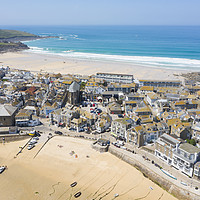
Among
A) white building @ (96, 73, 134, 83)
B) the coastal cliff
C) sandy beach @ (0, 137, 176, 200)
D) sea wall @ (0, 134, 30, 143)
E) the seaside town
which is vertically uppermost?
the coastal cliff

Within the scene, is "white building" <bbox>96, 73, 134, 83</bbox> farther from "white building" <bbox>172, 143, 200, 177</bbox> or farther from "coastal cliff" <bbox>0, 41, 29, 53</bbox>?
"coastal cliff" <bbox>0, 41, 29, 53</bbox>

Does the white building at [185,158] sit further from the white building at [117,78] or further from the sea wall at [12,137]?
the white building at [117,78]

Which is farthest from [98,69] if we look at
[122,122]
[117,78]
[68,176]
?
[68,176]

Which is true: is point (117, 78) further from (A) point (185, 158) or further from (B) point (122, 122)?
(A) point (185, 158)

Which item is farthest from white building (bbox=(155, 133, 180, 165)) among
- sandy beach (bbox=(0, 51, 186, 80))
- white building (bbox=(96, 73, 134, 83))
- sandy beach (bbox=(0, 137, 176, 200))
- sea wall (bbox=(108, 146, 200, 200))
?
sandy beach (bbox=(0, 51, 186, 80))

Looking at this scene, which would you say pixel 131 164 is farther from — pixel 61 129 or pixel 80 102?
pixel 80 102

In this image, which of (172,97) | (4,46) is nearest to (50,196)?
(172,97)
